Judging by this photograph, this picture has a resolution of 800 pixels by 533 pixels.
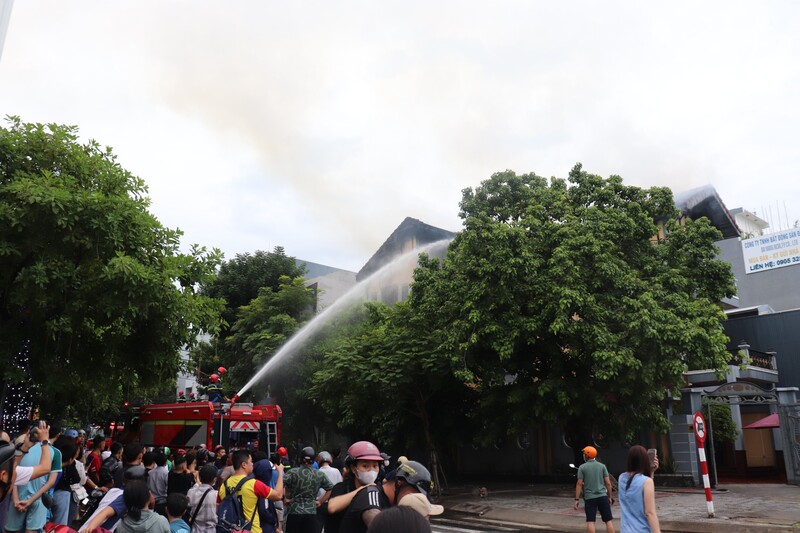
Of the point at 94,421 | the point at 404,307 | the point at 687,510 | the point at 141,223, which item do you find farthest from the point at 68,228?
the point at 94,421

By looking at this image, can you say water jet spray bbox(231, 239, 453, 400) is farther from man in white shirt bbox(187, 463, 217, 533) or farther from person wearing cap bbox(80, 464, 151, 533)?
person wearing cap bbox(80, 464, 151, 533)

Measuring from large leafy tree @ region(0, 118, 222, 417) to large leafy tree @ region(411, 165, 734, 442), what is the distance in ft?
26.3

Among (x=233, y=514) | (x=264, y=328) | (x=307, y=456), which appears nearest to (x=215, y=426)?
(x=307, y=456)

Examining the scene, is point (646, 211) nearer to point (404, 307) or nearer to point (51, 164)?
point (404, 307)

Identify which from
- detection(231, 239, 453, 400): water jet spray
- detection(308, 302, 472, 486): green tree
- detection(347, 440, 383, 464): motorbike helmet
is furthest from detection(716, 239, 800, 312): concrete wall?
detection(347, 440, 383, 464): motorbike helmet

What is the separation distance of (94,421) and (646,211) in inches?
1068

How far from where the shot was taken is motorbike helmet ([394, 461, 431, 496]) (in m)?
3.90

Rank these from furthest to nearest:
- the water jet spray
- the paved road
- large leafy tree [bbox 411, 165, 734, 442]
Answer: the water jet spray < large leafy tree [bbox 411, 165, 734, 442] < the paved road

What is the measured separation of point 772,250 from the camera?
115ft

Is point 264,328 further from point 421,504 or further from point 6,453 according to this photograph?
point 421,504

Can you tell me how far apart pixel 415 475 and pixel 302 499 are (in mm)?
3721

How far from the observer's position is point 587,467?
394 inches

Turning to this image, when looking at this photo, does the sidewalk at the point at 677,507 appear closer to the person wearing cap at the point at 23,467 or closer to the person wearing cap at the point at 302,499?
the person wearing cap at the point at 302,499

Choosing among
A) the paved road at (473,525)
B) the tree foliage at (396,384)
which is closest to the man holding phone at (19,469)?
the paved road at (473,525)
